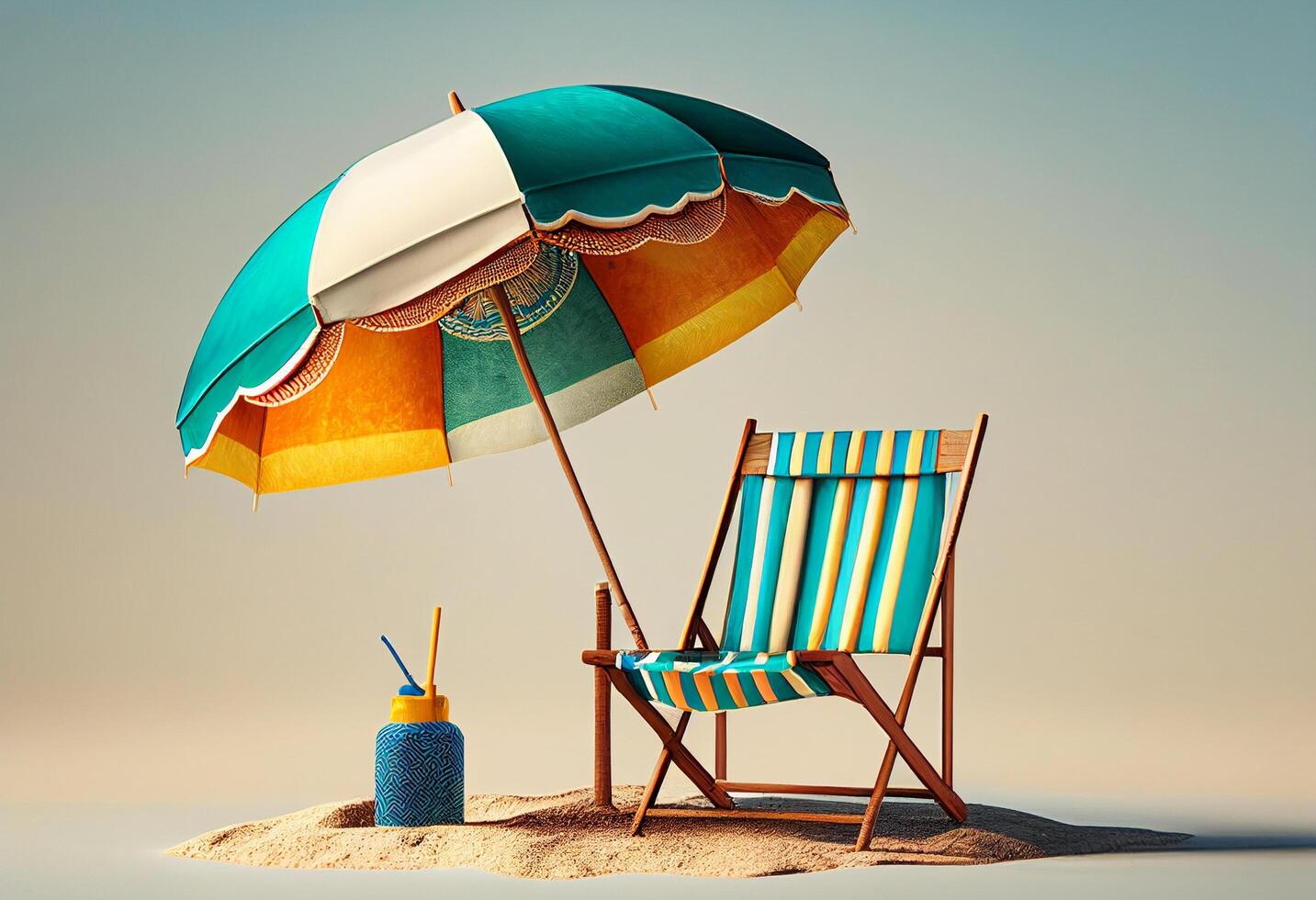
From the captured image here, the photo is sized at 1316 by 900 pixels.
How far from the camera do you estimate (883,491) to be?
4.22 m

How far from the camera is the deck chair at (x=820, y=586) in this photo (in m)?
3.93

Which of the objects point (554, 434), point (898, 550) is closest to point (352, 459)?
point (554, 434)

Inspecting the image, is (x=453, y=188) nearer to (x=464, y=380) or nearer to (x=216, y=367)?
(x=216, y=367)

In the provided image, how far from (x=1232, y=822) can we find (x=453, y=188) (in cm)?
268

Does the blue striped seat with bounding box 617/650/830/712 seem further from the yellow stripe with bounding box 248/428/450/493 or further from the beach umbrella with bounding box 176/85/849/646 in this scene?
the yellow stripe with bounding box 248/428/450/493

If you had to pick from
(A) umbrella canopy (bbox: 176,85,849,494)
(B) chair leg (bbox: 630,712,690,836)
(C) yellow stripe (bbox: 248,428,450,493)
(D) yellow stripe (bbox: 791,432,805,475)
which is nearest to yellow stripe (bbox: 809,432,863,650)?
(D) yellow stripe (bbox: 791,432,805,475)

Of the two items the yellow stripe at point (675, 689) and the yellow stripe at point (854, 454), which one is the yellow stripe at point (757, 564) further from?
the yellow stripe at point (675, 689)

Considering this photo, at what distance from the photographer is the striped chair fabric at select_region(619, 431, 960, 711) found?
13.4ft

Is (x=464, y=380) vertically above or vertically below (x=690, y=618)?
above

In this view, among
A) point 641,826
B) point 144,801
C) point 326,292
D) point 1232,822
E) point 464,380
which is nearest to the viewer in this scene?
point 326,292

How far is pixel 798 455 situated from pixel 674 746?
0.82 metres

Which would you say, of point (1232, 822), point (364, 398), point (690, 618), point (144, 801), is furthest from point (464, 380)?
point (1232, 822)

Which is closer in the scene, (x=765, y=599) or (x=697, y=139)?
(x=697, y=139)

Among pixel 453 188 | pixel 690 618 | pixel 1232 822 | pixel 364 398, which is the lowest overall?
pixel 1232 822
